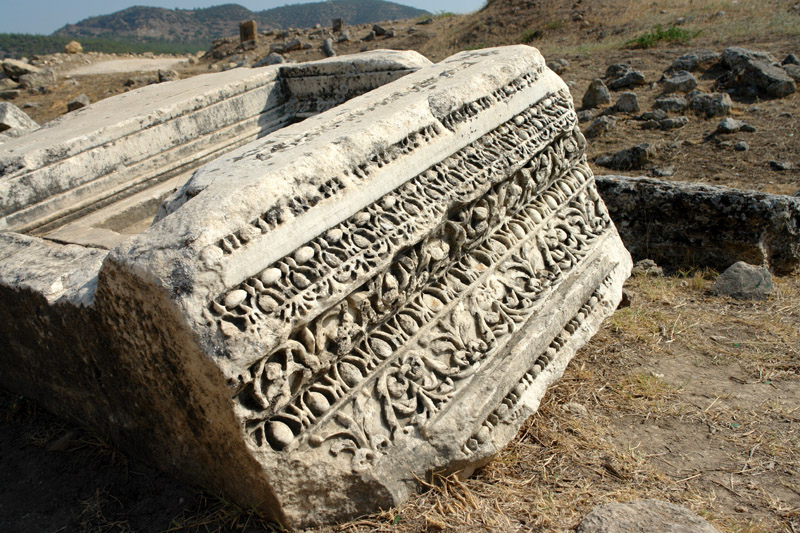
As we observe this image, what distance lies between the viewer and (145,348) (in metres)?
1.68

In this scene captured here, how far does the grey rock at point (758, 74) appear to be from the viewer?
244 inches

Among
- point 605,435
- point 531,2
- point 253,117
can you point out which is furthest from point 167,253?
point 531,2

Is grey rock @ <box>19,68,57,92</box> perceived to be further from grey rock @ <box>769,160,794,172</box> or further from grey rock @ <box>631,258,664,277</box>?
grey rock @ <box>769,160,794,172</box>

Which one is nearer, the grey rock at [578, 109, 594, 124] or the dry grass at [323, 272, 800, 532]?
the dry grass at [323, 272, 800, 532]

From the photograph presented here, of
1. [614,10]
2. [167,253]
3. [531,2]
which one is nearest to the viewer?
[167,253]

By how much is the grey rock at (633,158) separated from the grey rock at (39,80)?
10.1 meters

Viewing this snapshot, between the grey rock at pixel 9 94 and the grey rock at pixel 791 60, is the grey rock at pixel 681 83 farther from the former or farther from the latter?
the grey rock at pixel 9 94

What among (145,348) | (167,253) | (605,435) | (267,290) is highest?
(167,253)

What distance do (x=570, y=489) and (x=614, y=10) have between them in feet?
36.3

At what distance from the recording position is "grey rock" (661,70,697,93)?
21.9ft

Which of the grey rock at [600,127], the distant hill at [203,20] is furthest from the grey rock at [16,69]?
the distant hill at [203,20]

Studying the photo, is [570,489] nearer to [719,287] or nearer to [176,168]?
[719,287]

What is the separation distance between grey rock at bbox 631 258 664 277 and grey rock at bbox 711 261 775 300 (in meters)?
0.29

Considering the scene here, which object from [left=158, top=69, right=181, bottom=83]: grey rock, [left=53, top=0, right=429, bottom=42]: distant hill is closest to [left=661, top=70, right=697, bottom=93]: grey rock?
[left=158, top=69, right=181, bottom=83]: grey rock
